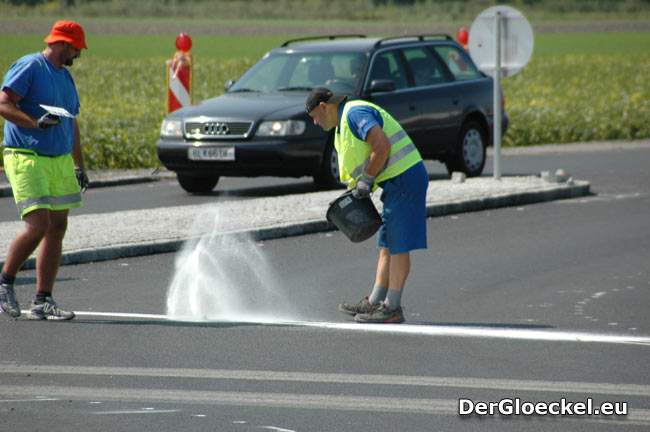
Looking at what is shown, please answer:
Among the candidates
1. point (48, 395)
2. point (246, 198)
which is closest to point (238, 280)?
point (48, 395)

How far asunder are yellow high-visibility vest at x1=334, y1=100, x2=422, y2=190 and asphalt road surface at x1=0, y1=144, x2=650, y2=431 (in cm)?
97

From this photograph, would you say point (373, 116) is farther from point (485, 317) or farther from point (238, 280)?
point (238, 280)

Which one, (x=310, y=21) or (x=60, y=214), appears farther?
(x=310, y=21)

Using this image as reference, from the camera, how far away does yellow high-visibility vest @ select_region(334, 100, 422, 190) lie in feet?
24.5

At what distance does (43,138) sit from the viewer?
7387 mm

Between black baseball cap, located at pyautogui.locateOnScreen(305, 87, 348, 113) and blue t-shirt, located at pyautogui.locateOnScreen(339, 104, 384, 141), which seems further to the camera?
black baseball cap, located at pyautogui.locateOnScreen(305, 87, 348, 113)

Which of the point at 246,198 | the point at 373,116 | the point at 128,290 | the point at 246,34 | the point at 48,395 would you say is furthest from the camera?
the point at 246,34

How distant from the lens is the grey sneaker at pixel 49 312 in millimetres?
7508

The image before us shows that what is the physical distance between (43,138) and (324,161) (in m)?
7.25

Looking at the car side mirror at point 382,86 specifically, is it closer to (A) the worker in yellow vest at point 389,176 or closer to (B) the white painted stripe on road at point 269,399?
(A) the worker in yellow vest at point 389,176

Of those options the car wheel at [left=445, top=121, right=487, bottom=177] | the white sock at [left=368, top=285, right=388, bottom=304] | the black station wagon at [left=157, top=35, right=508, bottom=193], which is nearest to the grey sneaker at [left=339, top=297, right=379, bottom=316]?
the white sock at [left=368, top=285, right=388, bottom=304]

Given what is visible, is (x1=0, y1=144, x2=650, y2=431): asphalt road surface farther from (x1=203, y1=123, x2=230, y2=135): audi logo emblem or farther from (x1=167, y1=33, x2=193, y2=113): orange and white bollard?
(x1=167, y1=33, x2=193, y2=113): orange and white bollard

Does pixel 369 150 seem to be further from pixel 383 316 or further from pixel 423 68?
pixel 423 68

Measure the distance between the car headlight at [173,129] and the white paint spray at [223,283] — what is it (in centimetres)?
297
